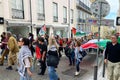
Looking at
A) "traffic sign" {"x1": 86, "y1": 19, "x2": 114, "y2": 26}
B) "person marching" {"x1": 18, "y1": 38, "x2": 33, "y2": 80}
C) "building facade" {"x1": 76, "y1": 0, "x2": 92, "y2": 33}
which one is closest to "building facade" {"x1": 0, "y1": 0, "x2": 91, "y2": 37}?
"building facade" {"x1": 76, "y1": 0, "x2": 92, "y2": 33}

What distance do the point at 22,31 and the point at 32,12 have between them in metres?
1.92

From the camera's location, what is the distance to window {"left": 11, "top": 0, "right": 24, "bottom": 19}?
609 inches

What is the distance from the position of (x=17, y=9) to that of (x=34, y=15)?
261 centimetres

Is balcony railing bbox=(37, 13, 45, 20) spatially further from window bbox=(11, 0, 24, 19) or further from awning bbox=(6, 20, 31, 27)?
window bbox=(11, 0, 24, 19)

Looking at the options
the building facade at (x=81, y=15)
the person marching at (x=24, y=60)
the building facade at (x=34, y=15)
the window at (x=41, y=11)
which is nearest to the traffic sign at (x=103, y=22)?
the person marching at (x=24, y=60)

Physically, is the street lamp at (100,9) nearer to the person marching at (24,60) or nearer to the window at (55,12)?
the person marching at (24,60)

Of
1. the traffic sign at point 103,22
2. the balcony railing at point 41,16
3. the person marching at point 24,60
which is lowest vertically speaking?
the person marching at point 24,60

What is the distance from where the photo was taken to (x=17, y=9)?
52.3ft

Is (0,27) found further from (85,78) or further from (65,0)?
(65,0)

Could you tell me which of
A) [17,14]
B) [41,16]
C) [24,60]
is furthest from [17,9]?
[24,60]

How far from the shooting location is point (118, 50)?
19.5ft

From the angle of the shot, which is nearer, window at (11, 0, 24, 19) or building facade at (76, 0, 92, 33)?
window at (11, 0, 24, 19)

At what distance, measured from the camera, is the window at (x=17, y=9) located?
15.5 meters

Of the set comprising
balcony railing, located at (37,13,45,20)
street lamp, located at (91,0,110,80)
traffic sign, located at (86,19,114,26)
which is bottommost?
traffic sign, located at (86,19,114,26)
